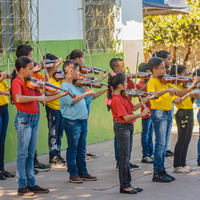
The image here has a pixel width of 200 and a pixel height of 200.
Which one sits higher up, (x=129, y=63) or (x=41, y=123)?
(x=129, y=63)

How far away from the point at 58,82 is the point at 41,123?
1.24 meters

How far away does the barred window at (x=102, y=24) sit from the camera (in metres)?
9.28

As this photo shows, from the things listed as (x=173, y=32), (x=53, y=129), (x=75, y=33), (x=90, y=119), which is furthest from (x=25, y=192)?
(x=173, y=32)

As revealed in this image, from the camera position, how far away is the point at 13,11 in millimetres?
7777

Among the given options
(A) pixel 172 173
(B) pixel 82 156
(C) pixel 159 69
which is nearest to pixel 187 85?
(C) pixel 159 69

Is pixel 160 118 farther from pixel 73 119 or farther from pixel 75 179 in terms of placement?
pixel 75 179

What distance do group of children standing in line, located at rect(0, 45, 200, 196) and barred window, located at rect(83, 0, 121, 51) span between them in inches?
92.2

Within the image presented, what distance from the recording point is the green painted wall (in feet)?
24.8

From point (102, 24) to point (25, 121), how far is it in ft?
15.6

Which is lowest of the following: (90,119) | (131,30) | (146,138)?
(146,138)

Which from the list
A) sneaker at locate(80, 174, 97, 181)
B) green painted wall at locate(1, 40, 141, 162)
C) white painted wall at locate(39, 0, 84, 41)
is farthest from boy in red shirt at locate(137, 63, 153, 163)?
white painted wall at locate(39, 0, 84, 41)

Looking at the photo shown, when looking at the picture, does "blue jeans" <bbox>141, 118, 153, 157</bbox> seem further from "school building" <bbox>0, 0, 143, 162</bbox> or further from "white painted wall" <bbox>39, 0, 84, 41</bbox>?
"white painted wall" <bbox>39, 0, 84, 41</bbox>

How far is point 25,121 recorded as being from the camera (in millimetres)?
5402

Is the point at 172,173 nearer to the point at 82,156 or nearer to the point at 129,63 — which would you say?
the point at 82,156
